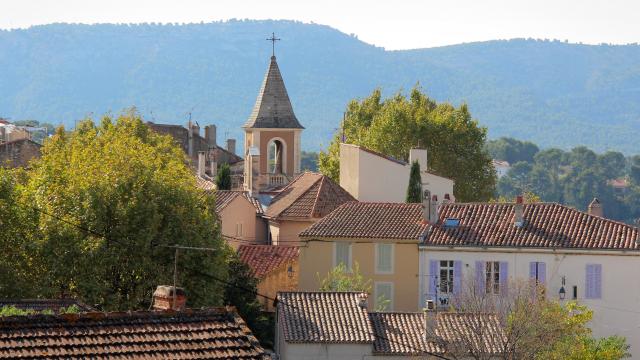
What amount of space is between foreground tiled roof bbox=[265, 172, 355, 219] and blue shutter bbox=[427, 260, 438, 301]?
1144 centimetres

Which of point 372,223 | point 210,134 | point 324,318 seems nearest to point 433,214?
point 372,223

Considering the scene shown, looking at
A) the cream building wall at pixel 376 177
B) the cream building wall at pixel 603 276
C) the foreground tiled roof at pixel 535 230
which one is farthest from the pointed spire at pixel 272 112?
the cream building wall at pixel 603 276

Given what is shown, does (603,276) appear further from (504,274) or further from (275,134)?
(275,134)


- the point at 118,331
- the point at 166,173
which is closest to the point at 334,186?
the point at 166,173

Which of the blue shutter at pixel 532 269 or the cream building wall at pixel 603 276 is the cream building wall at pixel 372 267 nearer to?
the cream building wall at pixel 603 276

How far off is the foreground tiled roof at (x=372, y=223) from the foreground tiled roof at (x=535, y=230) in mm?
873

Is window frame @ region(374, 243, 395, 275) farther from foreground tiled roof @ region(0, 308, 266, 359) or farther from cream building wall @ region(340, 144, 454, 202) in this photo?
foreground tiled roof @ region(0, 308, 266, 359)

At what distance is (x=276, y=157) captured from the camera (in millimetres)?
93062

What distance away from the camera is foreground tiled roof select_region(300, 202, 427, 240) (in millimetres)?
56469

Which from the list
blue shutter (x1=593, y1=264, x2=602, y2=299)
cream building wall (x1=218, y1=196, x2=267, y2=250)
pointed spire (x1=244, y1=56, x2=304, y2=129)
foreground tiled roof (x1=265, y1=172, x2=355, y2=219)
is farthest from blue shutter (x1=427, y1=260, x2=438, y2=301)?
pointed spire (x1=244, y1=56, x2=304, y2=129)

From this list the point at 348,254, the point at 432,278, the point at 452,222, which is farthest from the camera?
the point at 348,254

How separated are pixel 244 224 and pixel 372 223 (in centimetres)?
1491

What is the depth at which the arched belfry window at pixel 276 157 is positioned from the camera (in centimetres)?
9119

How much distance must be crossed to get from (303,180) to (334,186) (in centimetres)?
554
